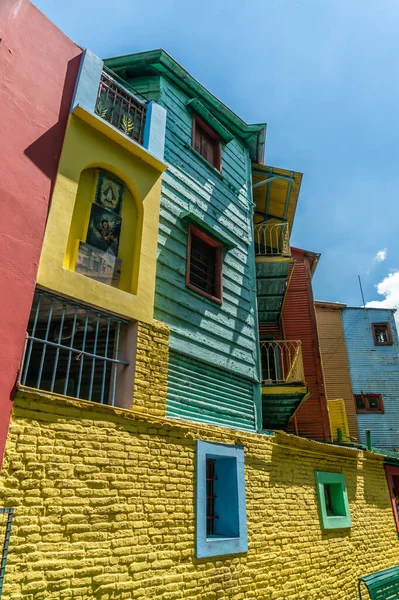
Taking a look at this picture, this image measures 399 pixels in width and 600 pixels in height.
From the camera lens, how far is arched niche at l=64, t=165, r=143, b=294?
18.9 ft

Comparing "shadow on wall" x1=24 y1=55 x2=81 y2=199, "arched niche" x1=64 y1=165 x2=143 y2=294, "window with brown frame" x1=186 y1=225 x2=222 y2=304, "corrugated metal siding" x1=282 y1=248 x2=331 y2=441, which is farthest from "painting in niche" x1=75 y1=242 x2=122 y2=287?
"corrugated metal siding" x1=282 y1=248 x2=331 y2=441

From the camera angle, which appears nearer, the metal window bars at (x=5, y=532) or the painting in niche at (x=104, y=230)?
the metal window bars at (x=5, y=532)

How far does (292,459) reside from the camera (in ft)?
A: 24.4

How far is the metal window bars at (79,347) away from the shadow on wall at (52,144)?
5.54 ft

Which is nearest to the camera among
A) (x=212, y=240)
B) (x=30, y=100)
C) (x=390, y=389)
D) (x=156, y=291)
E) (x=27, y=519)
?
(x=27, y=519)

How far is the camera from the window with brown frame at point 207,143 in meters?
9.42

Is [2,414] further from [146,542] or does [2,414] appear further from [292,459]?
[292,459]

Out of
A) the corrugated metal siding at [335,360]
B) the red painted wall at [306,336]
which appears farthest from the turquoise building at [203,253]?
the corrugated metal siding at [335,360]

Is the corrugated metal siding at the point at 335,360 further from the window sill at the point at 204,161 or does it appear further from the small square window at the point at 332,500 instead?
the window sill at the point at 204,161

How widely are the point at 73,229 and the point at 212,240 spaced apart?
129 inches

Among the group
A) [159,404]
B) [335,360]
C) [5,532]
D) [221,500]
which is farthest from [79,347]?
[335,360]

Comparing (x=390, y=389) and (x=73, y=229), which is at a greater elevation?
(x=390, y=389)

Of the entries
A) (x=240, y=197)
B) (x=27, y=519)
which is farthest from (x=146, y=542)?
(x=240, y=197)

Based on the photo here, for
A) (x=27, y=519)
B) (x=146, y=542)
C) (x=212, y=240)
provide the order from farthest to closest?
1. (x=212, y=240)
2. (x=146, y=542)
3. (x=27, y=519)
